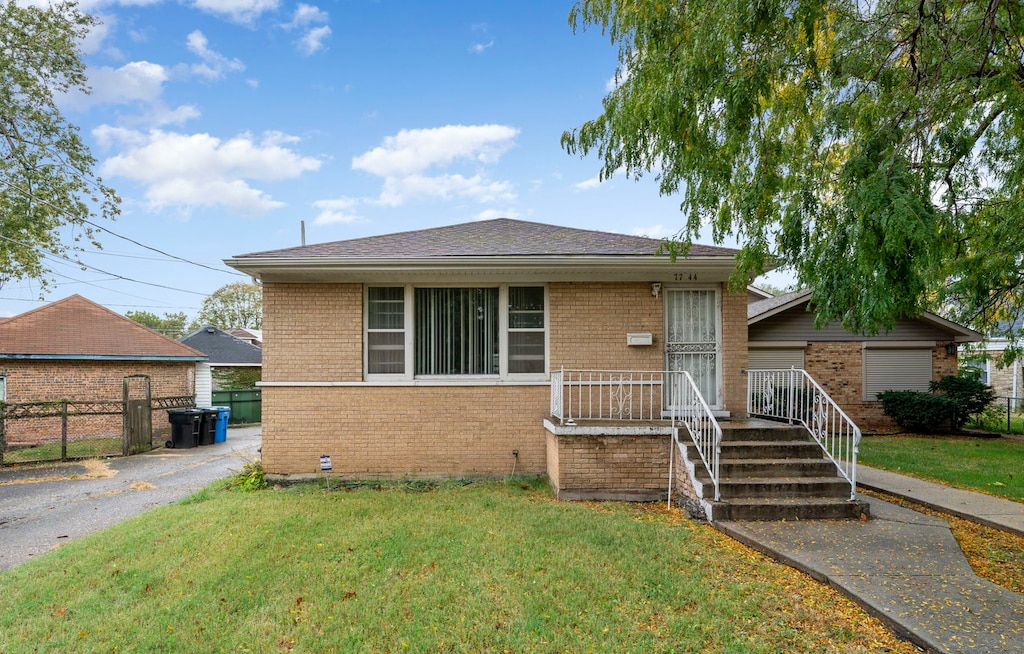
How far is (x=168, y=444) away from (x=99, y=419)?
286cm

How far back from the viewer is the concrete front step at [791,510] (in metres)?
5.53

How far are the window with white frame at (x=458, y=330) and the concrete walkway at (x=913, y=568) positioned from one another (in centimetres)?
366

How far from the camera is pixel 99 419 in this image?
14477 millimetres

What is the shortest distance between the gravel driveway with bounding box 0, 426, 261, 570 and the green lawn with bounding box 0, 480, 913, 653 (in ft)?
3.03

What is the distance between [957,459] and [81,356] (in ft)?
67.8

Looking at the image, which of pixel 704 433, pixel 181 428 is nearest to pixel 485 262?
pixel 704 433

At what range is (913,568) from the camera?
4.22 meters

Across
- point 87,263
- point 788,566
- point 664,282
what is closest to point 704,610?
point 788,566

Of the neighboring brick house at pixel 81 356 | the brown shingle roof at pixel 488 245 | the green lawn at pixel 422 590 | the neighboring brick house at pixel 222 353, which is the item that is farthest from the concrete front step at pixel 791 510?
the neighboring brick house at pixel 222 353

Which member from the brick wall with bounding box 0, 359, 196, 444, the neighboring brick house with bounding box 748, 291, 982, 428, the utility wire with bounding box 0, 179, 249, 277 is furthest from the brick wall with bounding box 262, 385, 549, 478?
the neighboring brick house with bounding box 748, 291, 982, 428

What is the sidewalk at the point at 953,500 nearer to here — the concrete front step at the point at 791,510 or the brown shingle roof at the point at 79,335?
the concrete front step at the point at 791,510

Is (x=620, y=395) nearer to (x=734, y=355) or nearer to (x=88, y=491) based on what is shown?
(x=734, y=355)

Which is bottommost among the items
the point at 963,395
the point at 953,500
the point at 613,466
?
the point at 953,500

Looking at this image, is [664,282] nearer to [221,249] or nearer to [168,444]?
[168,444]
